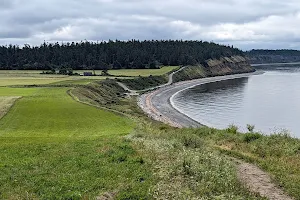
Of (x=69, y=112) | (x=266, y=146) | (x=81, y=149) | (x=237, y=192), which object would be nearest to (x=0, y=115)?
(x=69, y=112)

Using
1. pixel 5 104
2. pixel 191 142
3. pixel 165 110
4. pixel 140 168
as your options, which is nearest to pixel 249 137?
pixel 191 142

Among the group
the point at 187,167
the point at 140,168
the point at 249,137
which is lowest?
the point at 249,137

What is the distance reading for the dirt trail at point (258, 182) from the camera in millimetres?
14445

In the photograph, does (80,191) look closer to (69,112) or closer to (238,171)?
(238,171)

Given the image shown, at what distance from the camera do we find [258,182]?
1606cm

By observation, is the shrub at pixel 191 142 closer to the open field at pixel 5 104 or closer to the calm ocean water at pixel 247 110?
the open field at pixel 5 104

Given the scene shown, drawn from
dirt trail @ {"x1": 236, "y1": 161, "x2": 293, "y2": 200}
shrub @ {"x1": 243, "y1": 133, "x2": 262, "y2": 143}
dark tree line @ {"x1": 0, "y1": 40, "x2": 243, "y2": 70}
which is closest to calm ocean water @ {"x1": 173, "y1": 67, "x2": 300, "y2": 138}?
shrub @ {"x1": 243, "y1": 133, "x2": 262, "y2": 143}

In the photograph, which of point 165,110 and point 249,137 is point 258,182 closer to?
point 249,137

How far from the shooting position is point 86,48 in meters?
189

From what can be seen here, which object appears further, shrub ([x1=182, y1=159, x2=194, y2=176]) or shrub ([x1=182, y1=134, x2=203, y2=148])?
shrub ([x1=182, y1=134, x2=203, y2=148])

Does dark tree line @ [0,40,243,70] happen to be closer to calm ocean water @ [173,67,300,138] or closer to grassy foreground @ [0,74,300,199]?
calm ocean water @ [173,67,300,138]

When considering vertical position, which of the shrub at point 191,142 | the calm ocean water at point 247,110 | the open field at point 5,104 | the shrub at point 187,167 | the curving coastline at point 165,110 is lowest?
the calm ocean water at point 247,110


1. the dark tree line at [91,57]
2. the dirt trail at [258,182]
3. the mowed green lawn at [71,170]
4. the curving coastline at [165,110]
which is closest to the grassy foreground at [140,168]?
the mowed green lawn at [71,170]

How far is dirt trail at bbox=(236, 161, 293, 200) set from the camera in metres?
14.4
